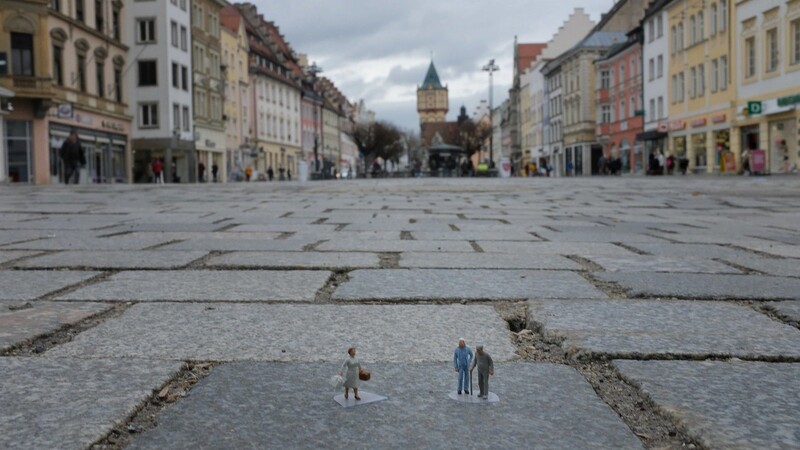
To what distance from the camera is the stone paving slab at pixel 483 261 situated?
4.57m

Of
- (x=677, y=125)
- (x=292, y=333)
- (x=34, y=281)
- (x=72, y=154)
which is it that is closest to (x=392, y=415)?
(x=292, y=333)

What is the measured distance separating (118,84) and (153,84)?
5497 mm

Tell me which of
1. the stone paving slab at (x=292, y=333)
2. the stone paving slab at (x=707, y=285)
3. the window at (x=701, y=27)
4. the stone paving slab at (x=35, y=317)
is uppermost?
the window at (x=701, y=27)

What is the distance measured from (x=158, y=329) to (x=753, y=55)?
1614 inches

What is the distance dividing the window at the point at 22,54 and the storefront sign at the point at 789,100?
32181 millimetres

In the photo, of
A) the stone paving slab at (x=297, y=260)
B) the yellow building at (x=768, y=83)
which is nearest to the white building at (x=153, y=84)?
the yellow building at (x=768, y=83)

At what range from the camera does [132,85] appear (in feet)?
169

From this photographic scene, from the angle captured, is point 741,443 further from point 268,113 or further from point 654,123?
point 268,113

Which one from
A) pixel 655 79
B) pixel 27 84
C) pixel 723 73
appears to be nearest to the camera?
pixel 27 84

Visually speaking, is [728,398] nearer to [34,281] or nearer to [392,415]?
[392,415]

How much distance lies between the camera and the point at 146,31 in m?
51.4

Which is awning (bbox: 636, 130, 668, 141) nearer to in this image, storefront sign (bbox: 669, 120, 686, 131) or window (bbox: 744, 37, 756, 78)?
storefront sign (bbox: 669, 120, 686, 131)

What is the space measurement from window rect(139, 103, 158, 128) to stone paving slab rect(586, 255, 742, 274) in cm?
5038

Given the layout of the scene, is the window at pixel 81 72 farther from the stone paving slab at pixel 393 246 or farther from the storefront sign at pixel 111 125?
the stone paving slab at pixel 393 246
